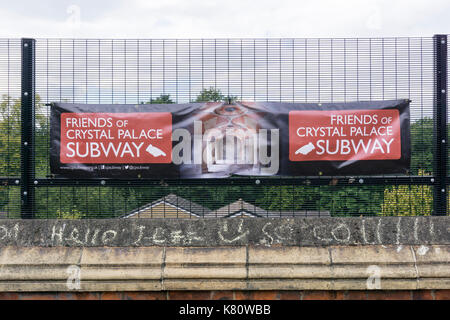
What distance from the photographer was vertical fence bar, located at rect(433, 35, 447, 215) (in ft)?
24.7

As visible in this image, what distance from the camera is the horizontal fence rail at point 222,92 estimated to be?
7.54m

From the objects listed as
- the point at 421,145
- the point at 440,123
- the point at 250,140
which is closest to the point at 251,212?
the point at 250,140

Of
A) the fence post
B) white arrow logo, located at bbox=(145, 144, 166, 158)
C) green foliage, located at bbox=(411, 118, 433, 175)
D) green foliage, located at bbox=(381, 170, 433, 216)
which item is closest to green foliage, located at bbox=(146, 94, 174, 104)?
white arrow logo, located at bbox=(145, 144, 166, 158)

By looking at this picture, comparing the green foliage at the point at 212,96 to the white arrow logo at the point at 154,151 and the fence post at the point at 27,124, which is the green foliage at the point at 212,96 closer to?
the white arrow logo at the point at 154,151

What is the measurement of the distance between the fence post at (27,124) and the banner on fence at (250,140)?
0.86m

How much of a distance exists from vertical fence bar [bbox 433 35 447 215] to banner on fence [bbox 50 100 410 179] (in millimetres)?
423

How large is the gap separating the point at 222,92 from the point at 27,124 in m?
2.84

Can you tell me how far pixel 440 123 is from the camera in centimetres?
761

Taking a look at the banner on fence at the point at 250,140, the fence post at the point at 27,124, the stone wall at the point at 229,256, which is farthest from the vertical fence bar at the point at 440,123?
the fence post at the point at 27,124

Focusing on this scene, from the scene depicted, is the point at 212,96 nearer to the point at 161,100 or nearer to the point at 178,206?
the point at 161,100

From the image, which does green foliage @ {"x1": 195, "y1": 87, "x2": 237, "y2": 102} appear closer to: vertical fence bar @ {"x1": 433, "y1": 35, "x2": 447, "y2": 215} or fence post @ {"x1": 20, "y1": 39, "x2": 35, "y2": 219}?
fence post @ {"x1": 20, "y1": 39, "x2": 35, "y2": 219}
